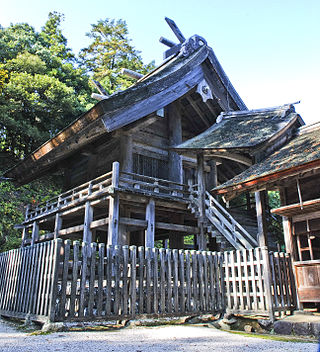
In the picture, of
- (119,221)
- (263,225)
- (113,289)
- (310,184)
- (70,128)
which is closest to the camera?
(113,289)

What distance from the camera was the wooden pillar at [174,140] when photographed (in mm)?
15336

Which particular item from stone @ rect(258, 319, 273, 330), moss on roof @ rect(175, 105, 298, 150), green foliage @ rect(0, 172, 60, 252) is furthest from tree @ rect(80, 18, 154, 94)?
stone @ rect(258, 319, 273, 330)

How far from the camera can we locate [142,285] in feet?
23.4

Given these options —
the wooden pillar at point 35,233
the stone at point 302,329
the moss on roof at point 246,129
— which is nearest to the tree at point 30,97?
the wooden pillar at point 35,233

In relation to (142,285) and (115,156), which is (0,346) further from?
(115,156)

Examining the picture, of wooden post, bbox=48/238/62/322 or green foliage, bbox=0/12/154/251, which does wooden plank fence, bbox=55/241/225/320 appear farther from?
green foliage, bbox=0/12/154/251

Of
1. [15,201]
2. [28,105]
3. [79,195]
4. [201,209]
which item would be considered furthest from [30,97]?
[201,209]

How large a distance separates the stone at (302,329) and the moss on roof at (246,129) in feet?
17.9

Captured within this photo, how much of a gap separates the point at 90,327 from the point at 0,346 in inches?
81.9

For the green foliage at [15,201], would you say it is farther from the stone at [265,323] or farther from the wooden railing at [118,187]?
the stone at [265,323]

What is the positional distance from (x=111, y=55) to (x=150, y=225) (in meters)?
28.4

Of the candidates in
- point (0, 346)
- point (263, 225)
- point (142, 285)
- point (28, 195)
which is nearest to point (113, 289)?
point (142, 285)

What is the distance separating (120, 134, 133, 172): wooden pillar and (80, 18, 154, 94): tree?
67.1 feet

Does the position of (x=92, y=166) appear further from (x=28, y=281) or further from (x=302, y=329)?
(x=302, y=329)
